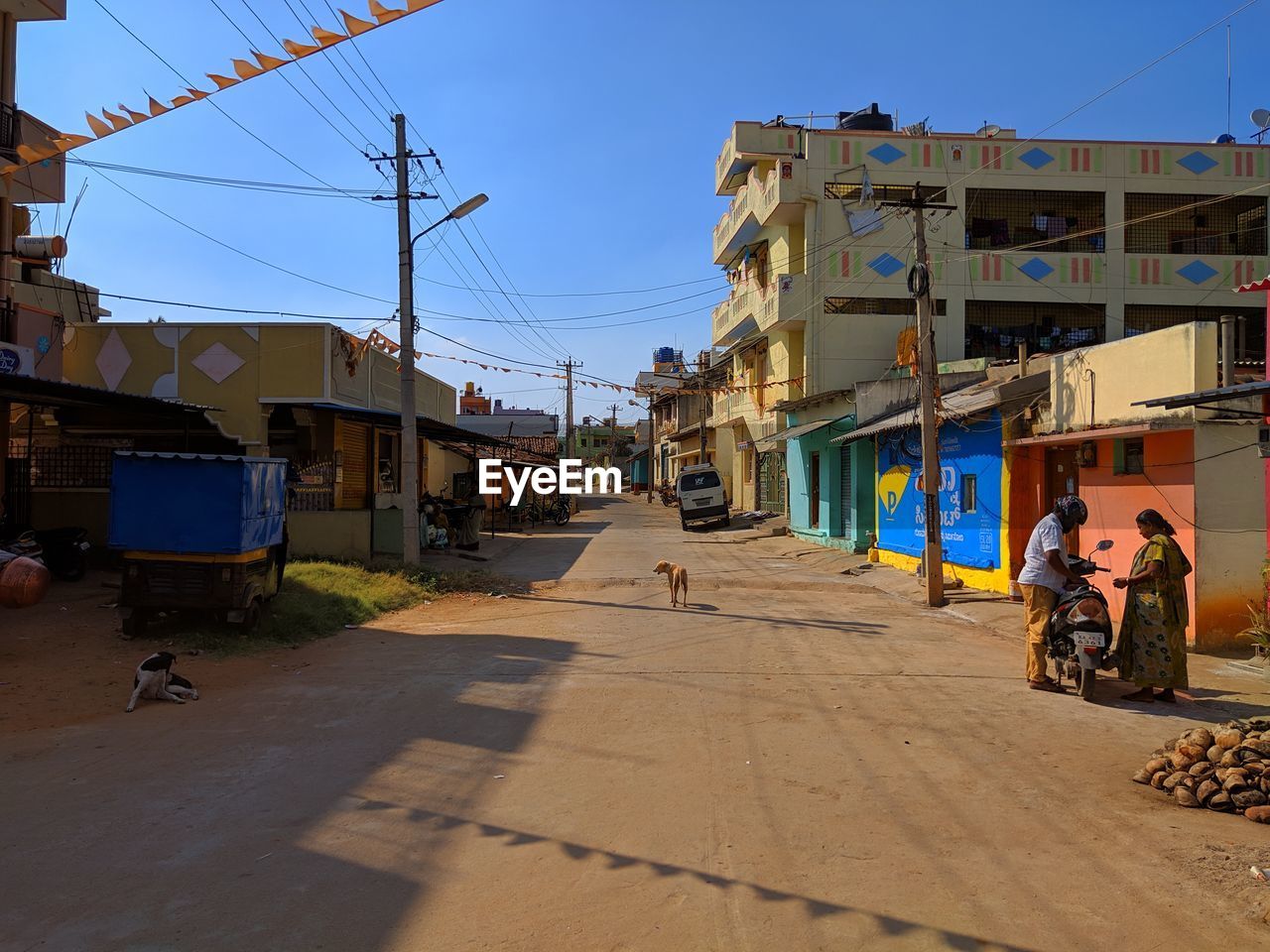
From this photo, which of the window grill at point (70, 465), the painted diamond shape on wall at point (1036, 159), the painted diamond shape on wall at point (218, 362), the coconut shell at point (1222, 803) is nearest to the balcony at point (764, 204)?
the painted diamond shape on wall at point (1036, 159)

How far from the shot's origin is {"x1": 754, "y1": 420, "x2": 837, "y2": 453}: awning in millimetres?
24219

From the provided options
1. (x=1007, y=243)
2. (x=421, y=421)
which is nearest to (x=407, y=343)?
(x=421, y=421)

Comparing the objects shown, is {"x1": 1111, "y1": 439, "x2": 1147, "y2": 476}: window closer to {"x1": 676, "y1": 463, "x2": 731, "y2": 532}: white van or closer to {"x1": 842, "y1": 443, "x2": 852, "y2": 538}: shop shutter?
{"x1": 842, "y1": 443, "x2": 852, "y2": 538}: shop shutter

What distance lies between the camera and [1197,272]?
2873 cm

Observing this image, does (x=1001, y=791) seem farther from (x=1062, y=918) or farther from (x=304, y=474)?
(x=304, y=474)

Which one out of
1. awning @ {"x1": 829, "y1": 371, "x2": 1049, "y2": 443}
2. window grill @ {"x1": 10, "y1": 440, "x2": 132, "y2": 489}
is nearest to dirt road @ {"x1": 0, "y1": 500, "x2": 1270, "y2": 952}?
awning @ {"x1": 829, "y1": 371, "x2": 1049, "y2": 443}

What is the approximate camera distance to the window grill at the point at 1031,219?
28.9m

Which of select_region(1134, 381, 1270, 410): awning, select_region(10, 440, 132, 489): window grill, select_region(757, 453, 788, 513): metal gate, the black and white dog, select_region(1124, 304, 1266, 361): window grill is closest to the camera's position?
select_region(1134, 381, 1270, 410): awning

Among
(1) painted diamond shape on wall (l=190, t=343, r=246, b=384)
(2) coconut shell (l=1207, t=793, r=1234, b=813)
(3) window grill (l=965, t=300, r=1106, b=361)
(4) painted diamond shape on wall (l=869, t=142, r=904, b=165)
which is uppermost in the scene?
(4) painted diamond shape on wall (l=869, t=142, r=904, b=165)

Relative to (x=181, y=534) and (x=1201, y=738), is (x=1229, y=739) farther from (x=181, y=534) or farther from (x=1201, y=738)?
(x=181, y=534)

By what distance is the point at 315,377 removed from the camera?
698 inches

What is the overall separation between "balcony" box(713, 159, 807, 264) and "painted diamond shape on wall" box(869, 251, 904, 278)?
3141mm

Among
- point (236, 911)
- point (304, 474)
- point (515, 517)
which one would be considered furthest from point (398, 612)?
point (515, 517)

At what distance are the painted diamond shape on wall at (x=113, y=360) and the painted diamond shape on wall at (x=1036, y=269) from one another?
26.2 meters
